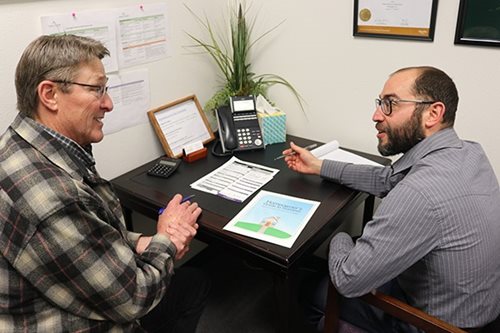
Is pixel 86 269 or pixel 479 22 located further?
pixel 479 22

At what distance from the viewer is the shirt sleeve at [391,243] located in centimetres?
103

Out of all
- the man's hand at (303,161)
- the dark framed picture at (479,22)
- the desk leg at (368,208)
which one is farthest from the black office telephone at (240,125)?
the dark framed picture at (479,22)

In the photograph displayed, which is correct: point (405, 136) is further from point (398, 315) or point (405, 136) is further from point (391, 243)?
point (398, 315)

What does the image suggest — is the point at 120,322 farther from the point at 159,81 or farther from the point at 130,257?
the point at 159,81

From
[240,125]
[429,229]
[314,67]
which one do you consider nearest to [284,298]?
[429,229]

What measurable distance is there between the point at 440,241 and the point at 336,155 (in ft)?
2.49

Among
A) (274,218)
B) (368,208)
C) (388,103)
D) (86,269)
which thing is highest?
(388,103)

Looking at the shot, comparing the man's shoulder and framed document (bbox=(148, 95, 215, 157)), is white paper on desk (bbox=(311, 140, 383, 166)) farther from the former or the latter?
the man's shoulder

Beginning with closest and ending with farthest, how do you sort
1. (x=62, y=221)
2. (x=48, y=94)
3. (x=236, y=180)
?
(x=62, y=221), (x=48, y=94), (x=236, y=180)

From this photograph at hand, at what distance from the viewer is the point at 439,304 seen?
3.68 feet

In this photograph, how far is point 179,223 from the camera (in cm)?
126

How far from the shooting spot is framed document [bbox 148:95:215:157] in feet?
5.81

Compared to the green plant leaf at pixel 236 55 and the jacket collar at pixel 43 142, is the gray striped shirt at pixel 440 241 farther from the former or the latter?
the green plant leaf at pixel 236 55

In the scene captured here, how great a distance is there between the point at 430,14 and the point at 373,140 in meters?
0.56
